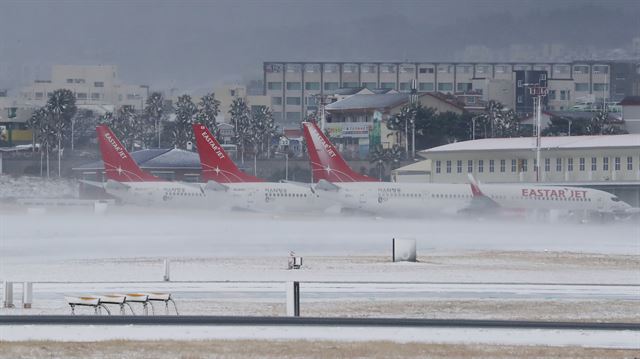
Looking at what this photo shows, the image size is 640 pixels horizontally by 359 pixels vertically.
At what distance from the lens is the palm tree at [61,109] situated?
421 ft

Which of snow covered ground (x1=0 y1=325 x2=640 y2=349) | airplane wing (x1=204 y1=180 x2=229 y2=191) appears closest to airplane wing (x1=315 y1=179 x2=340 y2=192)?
airplane wing (x1=204 y1=180 x2=229 y2=191)

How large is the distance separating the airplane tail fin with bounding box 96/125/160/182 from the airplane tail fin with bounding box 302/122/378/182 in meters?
12.3

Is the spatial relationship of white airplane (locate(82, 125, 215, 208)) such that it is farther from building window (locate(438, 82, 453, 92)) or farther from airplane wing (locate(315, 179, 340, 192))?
building window (locate(438, 82, 453, 92))

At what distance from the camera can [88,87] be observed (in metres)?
138

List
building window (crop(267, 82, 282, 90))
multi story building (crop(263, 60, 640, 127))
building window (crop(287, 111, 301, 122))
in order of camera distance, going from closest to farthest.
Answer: multi story building (crop(263, 60, 640, 127)) → building window (crop(267, 82, 282, 90)) → building window (crop(287, 111, 301, 122))

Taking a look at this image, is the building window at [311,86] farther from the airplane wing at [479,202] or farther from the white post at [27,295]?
the white post at [27,295]

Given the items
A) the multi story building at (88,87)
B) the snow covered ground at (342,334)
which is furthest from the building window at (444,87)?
the snow covered ground at (342,334)

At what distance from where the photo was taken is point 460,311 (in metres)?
31.9

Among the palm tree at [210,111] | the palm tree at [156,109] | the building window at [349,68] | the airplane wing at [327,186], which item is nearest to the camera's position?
the airplane wing at [327,186]

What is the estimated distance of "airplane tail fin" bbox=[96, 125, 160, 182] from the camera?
331ft

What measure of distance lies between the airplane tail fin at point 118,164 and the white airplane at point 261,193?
5367 mm

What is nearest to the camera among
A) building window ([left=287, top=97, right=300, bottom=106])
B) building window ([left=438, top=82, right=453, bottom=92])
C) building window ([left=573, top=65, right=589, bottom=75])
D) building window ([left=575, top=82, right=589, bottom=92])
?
building window ([left=573, top=65, right=589, bottom=75])

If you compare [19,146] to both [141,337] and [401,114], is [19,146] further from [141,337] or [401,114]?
[141,337]

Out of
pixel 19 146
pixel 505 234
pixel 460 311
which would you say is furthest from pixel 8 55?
pixel 460 311
